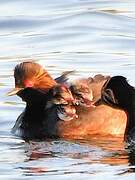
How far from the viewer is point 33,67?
12.5 metres

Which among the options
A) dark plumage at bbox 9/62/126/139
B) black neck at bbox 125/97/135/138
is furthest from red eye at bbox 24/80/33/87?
black neck at bbox 125/97/135/138

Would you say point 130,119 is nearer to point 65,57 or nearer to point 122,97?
point 122,97

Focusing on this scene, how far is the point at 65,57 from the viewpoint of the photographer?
17125 millimetres

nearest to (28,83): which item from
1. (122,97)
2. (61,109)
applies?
(61,109)

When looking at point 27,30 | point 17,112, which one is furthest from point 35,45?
point 17,112

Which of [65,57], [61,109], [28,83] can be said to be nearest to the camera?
[61,109]

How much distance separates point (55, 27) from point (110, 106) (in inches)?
321

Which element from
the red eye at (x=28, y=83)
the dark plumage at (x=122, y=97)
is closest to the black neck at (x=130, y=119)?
the dark plumage at (x=122, y=97)

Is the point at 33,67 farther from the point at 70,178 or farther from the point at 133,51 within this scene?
the point at 133,51

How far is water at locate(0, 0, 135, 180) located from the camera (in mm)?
10453

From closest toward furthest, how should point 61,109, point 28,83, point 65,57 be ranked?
point 61,109 → point 28,83 → point 65,57

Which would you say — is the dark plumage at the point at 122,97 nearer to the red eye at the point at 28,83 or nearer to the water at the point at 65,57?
the water at the point at 65,57

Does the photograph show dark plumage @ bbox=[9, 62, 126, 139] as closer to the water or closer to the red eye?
the red eye

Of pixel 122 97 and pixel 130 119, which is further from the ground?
pixel 122 97
